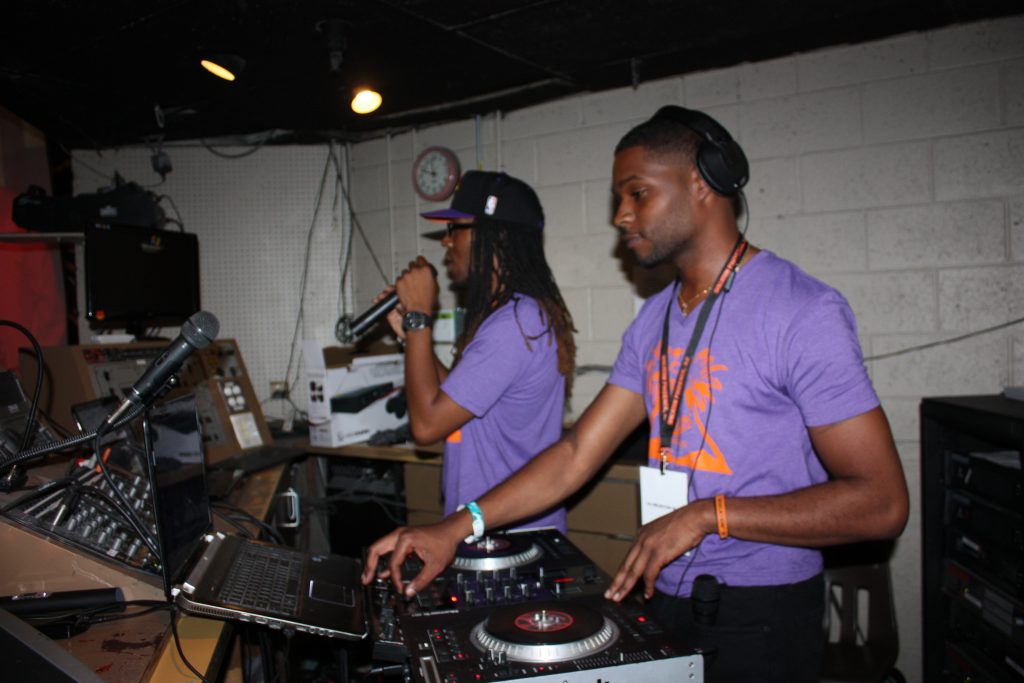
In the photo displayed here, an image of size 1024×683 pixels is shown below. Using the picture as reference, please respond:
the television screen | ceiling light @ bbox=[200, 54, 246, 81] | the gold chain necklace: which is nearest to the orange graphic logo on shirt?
the gold chain necklace

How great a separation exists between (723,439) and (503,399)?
0.71m

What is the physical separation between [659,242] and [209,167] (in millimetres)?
3397

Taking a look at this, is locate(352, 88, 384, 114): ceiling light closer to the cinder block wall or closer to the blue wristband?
the cinder block wall

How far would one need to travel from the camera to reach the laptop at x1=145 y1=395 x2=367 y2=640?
114 cm

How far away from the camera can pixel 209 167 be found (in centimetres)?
407

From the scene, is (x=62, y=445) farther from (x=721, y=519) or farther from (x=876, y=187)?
(x=876, y=187)

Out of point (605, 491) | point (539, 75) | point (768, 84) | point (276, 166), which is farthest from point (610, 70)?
point (276, 166)

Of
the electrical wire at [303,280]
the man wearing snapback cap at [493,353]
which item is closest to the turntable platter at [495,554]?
the man wearing snapback cap at [493,353]

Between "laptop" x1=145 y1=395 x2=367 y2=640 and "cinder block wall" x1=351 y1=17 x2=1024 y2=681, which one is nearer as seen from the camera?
"laptop" x1=145 y1=395 x2=367 y2=640

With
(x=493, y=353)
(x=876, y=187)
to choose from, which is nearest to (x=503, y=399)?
(x=493, y=353)

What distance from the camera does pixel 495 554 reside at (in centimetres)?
132

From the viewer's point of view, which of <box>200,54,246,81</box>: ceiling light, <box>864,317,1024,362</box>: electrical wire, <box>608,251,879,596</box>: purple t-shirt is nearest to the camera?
<box>608,251,879,596</box>: purple t-shirt

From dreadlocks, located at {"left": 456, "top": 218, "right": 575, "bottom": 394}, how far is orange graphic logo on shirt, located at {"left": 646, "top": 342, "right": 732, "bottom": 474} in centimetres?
60

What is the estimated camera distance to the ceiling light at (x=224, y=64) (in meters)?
2.73
